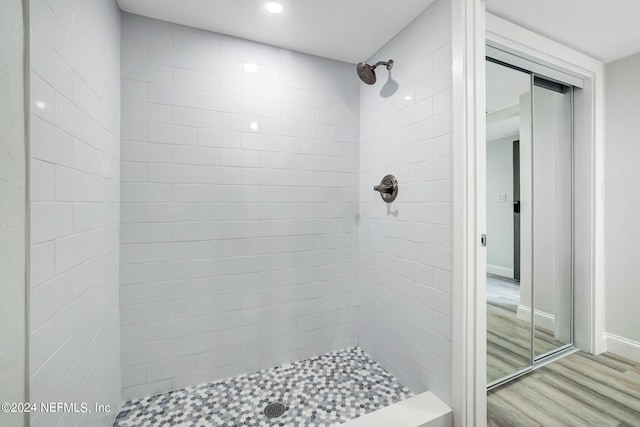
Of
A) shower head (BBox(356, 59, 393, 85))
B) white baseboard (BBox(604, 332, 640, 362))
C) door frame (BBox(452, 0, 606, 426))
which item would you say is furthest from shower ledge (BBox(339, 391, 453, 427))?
shower head (BBox(356, 59, 393, 85))

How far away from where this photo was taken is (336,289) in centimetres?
218

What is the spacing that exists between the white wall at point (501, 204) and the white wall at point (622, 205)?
87cm

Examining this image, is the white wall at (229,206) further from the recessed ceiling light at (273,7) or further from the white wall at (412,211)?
the recessed ceiling light at (273,7)

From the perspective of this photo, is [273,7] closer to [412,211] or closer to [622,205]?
[412,211]

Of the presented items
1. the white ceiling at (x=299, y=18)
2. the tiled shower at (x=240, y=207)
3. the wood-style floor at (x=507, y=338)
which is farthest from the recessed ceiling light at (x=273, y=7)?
the wood-style floor at (x=507, y=338)

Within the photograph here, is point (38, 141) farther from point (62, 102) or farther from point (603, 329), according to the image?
point (603, 329)

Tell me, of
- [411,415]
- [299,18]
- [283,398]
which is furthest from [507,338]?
[299,18]

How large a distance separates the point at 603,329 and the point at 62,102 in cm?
367

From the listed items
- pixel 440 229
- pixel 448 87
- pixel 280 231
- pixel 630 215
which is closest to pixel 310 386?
pixel 280 231

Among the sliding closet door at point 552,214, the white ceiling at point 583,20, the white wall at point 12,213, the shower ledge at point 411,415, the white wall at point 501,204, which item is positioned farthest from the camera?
the sliding closet door at point 552,214

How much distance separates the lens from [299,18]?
5.48 ft

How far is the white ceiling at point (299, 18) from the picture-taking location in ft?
5.11

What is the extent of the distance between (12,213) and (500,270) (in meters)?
2.56

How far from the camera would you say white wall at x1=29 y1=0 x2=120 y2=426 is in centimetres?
81
